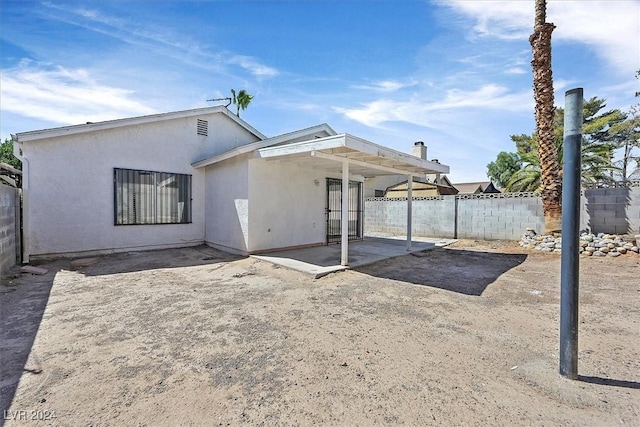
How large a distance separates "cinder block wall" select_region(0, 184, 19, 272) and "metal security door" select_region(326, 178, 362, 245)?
8224 mm

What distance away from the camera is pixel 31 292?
201 inches

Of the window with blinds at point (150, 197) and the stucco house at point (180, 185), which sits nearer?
the stucco house at point (180, 185)

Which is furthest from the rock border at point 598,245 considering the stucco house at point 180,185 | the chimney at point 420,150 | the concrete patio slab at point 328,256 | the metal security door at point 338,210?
the chimney at point 420,150

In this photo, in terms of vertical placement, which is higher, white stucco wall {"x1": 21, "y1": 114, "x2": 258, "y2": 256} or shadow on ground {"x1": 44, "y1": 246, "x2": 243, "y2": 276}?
white stucco wall {"x1": 21, "y1": 114, "x2": 258, "y2": 256}

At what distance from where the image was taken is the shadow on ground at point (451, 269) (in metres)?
5.92

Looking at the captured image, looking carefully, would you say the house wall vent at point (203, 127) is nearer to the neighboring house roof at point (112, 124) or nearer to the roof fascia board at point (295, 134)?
the neighboring house roof at point (112, 124)

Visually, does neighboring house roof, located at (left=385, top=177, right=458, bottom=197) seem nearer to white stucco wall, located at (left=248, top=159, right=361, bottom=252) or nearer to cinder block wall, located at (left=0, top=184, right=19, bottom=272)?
white stucco wall, located at (left=248, top=159, right=361, bottom=252)

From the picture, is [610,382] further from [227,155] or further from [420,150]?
[420,150]

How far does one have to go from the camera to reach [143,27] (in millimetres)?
7176

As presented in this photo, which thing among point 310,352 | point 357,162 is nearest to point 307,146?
point 357,162

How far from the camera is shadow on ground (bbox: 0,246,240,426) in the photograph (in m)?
2.74

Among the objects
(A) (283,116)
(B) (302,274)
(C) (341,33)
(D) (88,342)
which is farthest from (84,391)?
(A) (283,116)

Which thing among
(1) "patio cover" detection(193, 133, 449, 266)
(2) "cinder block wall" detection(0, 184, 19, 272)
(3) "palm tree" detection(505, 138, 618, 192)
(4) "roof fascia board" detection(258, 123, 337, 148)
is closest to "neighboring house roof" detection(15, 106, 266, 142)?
(2) "cinder block wall" detection(0, 184, 19, 272)

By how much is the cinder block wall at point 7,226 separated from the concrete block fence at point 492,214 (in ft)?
41.3
